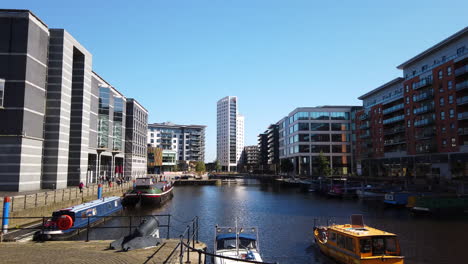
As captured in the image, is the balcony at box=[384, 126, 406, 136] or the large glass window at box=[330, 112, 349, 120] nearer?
the balcony at box=[384, 126, 406, 136]

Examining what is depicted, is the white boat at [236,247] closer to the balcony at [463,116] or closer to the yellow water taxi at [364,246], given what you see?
the yellow water taxi at [364,246]

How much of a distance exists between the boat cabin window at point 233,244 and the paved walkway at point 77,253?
72.9 inches

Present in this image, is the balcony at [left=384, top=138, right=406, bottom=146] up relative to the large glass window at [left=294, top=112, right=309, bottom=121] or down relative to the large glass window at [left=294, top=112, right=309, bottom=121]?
down

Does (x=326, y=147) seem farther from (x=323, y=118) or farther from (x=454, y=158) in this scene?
(x=454, y=158)

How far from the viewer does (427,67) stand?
8188cm

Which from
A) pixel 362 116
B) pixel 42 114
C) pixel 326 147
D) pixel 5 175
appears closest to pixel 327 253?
pixel 5 175

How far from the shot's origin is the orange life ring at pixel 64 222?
25750 millimetres

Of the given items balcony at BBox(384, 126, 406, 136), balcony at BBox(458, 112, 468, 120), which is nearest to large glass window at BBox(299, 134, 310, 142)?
balcony at BBox(384, 126, 406, 136)

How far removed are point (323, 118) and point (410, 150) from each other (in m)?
50.6

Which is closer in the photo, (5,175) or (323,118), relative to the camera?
(5,175)

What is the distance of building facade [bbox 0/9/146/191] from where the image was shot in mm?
43062

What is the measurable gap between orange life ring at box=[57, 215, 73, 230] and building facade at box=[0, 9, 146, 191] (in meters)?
21.9

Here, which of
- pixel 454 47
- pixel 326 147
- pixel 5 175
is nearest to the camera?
pixel 5 175

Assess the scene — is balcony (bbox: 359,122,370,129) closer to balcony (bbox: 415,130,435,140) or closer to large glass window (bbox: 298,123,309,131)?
large glass window (bbox: 298,123,309,131)
